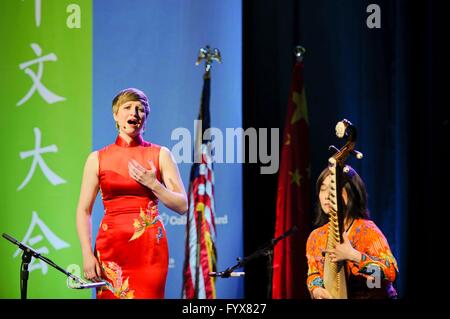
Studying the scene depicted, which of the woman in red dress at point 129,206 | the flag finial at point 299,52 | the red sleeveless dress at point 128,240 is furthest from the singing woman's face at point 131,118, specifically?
the flag finial at point 299,52

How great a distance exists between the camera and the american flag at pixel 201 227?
4.48 meters

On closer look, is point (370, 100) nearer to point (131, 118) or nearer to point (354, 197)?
point (354, 197)

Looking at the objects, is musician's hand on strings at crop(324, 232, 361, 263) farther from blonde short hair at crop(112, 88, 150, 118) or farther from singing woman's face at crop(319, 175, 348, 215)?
blonde short hair at crop(112, 88, 150, 118)


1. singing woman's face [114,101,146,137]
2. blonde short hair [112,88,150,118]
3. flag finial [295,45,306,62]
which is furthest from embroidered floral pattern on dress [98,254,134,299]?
flag finial [295,45,306,62]

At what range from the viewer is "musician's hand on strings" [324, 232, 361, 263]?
3.63m

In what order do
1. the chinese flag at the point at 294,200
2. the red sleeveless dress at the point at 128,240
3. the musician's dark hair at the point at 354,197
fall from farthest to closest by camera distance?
the chinese flag at the point at 294,200 → the red sleeveless dress at the point at 128,240 → the musician's dark hair at the point at 354,197

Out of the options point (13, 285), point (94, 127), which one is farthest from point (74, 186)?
point (13, 285)

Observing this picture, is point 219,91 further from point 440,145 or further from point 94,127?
point 440,145

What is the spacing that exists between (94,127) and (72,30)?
620mm

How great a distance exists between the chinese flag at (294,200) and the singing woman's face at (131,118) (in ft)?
3.28

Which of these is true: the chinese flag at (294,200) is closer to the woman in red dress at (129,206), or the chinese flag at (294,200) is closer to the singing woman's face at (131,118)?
the woman in red dress at (129,206)

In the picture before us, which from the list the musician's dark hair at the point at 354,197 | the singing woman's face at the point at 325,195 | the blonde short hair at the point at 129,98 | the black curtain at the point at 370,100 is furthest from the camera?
the black curtain at the point at 370,100

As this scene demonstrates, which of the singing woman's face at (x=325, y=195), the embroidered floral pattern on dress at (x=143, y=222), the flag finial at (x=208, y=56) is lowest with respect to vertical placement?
the embroidered floral pattern on dress at (x=143, y=222)

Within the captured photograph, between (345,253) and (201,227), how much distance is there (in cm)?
114
